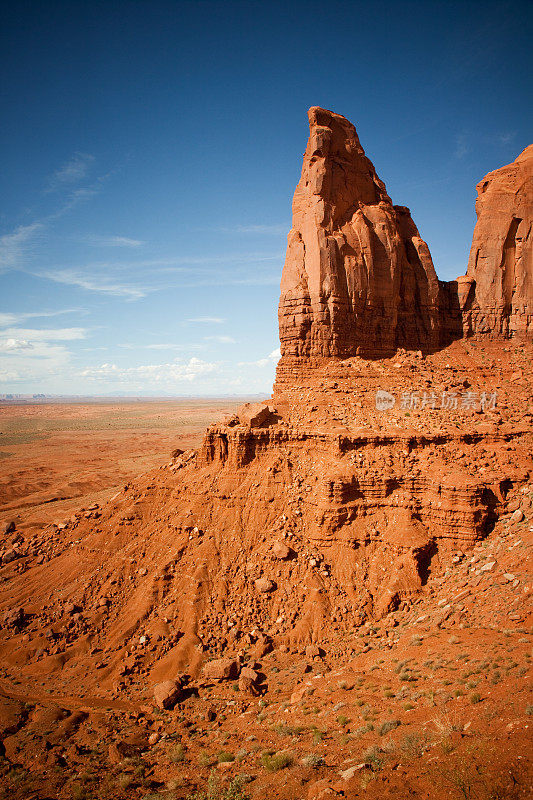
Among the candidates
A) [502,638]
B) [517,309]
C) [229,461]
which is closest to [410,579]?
[502,638]

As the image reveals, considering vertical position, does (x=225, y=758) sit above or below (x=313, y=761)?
below

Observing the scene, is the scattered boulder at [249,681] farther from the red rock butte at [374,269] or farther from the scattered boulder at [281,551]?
the red rock butte at [374,269]

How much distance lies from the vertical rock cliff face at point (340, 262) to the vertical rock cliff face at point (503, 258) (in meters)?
7.62

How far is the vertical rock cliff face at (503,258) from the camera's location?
3738 cm

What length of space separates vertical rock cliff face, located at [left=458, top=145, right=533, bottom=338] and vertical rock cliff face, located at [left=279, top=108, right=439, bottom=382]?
7.62 metres

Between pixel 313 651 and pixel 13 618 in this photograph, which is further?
pixel 13 618

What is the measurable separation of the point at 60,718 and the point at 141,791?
7.04 m

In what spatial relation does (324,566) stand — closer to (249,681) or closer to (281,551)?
(281,551)

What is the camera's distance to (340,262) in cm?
3111

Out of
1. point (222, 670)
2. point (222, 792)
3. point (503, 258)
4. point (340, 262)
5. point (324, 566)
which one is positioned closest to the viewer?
point (222, 792)

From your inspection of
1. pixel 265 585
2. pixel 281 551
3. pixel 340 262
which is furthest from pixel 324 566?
pixel 340 262

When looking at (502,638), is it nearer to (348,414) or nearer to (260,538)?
(260,538)

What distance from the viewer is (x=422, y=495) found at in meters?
22.5

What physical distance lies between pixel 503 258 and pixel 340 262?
17.9m
